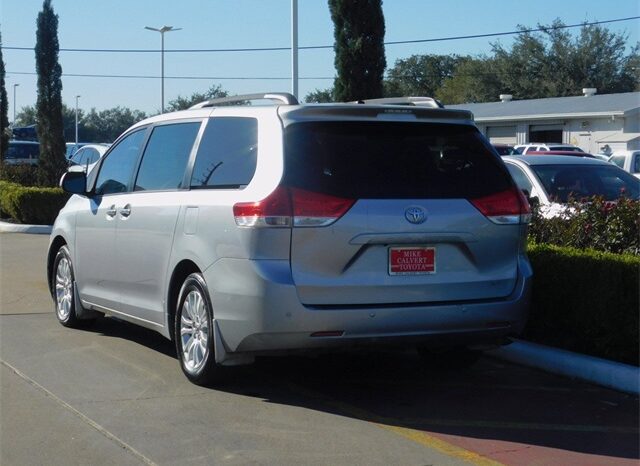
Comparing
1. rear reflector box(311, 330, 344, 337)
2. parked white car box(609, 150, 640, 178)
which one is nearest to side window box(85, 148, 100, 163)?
parked white car box(609, 150, 640, 178)

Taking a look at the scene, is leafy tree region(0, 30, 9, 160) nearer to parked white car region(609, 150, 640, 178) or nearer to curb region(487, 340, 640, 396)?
parked white car region(609, 150, 640, 178)

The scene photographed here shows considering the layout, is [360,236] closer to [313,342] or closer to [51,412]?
[313,342]

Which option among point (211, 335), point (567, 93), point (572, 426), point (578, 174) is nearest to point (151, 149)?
point (211, 335)

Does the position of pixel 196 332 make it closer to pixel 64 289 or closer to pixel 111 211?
pixel 111 211

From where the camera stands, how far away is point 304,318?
18.8 ft

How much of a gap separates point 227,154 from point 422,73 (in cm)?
8845

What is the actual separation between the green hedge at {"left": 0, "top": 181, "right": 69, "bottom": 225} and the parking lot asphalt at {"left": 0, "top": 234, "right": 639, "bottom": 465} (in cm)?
1175

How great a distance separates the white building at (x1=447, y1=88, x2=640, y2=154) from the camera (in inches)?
1618

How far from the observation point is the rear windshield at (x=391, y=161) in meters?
5.89

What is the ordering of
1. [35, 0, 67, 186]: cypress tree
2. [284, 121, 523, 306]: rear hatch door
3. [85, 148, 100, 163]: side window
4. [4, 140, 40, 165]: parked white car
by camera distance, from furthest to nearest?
[4, 140, 40, 165]: parked white car, [85, 148, 100, 163]: side window, [35, 0, 67, 186]: cypress tree, [284, 121, 523, 306]: rear hatch door

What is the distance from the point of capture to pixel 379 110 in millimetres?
6211

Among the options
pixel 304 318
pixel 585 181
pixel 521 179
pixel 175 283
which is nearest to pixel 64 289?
pixel 175 283

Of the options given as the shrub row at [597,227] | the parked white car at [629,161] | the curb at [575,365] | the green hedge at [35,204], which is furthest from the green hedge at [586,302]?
the parked white car at [629,161]

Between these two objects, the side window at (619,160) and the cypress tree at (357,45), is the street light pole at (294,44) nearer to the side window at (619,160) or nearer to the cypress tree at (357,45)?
the cypress tree at (357,45)
